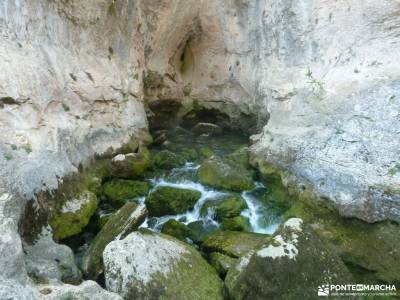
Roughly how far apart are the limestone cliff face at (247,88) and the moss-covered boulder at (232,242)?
1365 mm

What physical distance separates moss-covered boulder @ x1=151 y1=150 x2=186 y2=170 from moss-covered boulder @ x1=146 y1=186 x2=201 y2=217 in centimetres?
172

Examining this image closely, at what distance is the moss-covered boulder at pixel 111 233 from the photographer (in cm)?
489

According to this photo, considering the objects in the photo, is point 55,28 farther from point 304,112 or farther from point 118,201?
point 304,112

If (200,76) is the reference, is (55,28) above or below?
above

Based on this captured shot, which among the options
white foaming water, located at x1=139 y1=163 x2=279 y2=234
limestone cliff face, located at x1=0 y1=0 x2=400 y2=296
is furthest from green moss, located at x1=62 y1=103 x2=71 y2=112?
white foaming water, located at x1=139 y1=163 x2=279 y2=234

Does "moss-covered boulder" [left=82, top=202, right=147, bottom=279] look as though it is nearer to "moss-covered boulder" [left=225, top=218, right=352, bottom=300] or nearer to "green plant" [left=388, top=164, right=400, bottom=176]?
"moss-covered boulder" [left=225, top=218, right=352, bottom=300]

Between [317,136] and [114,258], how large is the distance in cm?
409

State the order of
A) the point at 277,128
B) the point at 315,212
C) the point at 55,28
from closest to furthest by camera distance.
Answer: the point at 315,212
the point at 55,28
the point at 277,128

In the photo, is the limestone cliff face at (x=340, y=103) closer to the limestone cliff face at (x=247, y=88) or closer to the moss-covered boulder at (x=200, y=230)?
the limestone cliff face at (x=247, y=88)

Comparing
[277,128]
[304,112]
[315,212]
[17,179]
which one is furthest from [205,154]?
[17,179]

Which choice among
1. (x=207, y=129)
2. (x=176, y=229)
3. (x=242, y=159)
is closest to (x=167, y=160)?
(x=242, y=159)

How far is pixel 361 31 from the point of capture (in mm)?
6742

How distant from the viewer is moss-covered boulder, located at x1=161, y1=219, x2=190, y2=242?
229 inches

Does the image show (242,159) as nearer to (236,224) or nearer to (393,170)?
(236,224)
